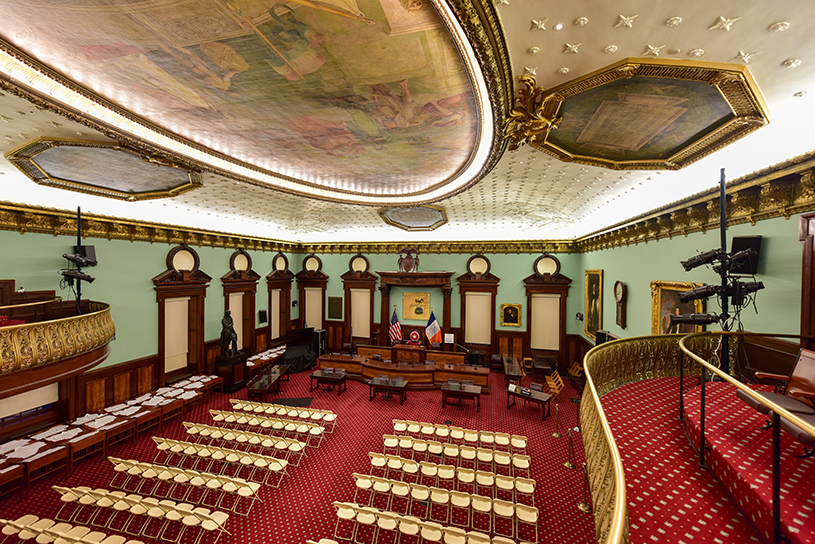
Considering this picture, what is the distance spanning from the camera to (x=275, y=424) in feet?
29.6

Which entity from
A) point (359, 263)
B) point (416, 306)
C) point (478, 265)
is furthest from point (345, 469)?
point (359, 263)

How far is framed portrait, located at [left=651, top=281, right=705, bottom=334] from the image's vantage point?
6952mm

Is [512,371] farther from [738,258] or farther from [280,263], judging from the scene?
[280,263]

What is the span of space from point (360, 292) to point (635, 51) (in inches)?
651

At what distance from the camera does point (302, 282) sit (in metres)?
19.7

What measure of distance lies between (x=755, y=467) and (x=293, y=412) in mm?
10005

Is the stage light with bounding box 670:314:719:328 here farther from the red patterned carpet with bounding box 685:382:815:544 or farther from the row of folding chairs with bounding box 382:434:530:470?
the row of folding chairs with bounding box 382:434:530:470

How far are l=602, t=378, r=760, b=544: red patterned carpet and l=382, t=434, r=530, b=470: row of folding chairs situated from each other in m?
3.24

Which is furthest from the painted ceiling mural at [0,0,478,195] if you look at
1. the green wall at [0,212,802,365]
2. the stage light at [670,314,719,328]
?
the green wall at [0,212,802,365]

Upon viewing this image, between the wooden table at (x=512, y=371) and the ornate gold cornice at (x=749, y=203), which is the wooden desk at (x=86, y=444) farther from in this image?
the ornate gold cornice at (x=749, y=203)

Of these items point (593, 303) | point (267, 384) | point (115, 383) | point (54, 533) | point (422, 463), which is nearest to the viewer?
point (54, 533)

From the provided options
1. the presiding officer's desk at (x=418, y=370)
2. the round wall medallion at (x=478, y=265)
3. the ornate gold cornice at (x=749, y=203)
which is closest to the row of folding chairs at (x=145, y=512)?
the presiding officer's desk at (x=418, y=370)

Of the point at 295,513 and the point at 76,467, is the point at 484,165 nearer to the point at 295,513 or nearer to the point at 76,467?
the point at 295,513

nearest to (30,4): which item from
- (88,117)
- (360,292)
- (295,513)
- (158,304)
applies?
(88,117)
